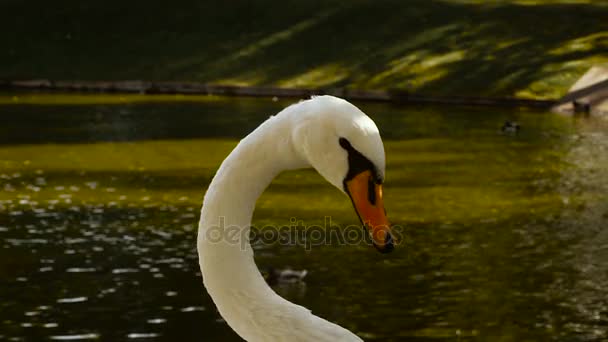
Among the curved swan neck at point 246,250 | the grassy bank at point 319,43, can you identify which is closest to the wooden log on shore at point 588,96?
the grassy bank at point 319,43

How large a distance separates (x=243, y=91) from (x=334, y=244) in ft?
76.1

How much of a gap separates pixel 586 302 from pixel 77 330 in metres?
6.63

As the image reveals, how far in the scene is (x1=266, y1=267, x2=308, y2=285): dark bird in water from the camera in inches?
765

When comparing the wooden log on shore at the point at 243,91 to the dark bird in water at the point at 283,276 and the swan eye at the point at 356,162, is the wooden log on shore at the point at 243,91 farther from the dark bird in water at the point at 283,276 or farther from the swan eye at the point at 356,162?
the swan eye at the point at 356,162

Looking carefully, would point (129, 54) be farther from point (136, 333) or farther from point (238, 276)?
point (238, 276)

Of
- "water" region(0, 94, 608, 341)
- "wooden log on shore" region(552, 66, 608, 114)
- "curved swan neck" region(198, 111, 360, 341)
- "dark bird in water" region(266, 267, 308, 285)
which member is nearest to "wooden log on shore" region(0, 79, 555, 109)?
"wooden log on shore" region(552, 66, 608, 114)

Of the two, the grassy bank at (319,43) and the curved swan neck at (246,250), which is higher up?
the grassy bank at (319,43)

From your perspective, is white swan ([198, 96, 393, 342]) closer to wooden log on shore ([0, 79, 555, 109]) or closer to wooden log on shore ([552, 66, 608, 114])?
wooden log on shore ([552, 66, 608, 114])

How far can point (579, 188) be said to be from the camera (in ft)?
89.0

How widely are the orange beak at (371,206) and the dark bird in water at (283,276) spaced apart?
14.8 metres

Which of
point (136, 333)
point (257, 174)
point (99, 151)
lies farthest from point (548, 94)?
point (257, 174)

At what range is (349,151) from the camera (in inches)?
180

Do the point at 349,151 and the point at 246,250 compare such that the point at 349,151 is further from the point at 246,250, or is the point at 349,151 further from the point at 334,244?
the point at 334,244

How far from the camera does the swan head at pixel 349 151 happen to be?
4.53m
